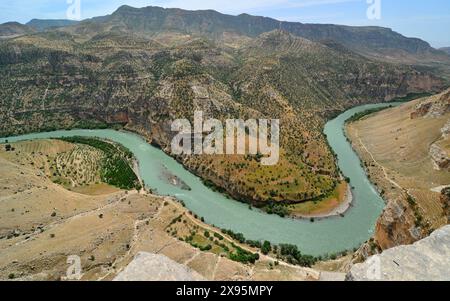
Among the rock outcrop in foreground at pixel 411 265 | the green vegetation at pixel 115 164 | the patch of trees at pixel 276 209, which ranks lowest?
the patch of trees at pixel 276 209

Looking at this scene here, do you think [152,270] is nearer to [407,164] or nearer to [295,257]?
[295,257]

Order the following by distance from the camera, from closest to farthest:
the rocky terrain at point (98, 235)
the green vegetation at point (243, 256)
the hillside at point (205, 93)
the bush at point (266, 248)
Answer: the rocky terrain at point (98, 235)
the green vegetation at point (243, 256)
the bush at point (266, 248)
the hillside at point (205, 93)

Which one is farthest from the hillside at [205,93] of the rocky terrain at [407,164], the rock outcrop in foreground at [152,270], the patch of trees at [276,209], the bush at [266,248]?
the rock outcrop in foreground at [152,270]

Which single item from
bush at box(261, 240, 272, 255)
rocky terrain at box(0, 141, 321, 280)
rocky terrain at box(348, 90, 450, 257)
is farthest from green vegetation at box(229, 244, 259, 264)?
rocky terrain at box(348, 90, 450, 257)

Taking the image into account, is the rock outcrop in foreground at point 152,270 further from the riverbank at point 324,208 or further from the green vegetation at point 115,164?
the green vegetation at point 115,164

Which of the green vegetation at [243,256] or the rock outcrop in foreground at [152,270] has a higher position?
the rock outcrop in foreground at [152,270]

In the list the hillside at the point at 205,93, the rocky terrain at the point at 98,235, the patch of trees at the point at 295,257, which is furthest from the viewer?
the hillside at the point at 205,93

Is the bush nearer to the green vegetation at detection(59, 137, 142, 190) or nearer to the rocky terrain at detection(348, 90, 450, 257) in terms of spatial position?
the rocky terrain at detection(348, 90, 450, 257)
